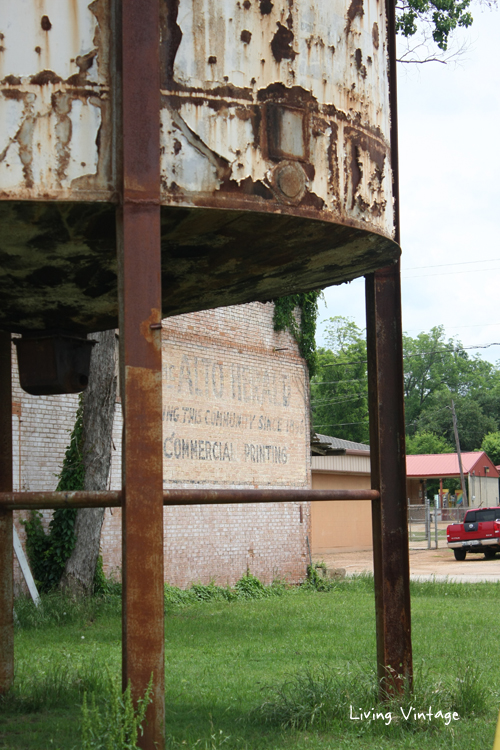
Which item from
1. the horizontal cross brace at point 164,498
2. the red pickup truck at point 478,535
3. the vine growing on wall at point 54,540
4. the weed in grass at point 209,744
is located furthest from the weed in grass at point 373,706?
the red pickup truck at point 478,535

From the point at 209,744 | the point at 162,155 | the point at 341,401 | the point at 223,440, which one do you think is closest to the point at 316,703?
the point at 209,744

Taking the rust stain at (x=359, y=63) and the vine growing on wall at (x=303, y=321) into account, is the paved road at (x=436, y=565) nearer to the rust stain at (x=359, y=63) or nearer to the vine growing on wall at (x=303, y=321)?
the vine growing on wall at (x=303, y=321)

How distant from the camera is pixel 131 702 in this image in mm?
3682

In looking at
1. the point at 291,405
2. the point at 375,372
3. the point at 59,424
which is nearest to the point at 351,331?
the point at 291,405

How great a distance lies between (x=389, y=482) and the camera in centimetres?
564

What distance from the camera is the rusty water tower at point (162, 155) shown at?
387 centimetres

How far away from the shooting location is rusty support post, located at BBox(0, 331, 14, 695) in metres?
6.23

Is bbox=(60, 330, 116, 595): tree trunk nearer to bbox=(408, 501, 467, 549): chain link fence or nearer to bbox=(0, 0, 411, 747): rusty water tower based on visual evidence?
bbox=(0, 0, 411, 747): rusty water tower

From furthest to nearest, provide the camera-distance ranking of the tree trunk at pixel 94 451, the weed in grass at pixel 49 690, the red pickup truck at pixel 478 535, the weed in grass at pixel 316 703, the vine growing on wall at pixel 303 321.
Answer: the red pickup truck at pixel 478 535
the vine growing on wall at pixel 303 321
the tree trunk at pixel 94 451
the weed in grass at pixel 49 690
the weed in grass at pixel 316 703

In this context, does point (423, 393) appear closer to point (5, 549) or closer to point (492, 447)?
point (492, 447)

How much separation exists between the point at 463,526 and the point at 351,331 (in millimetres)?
46985

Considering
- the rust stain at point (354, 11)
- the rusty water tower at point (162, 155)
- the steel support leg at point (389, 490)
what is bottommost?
the steel support leg at point (389, 490)

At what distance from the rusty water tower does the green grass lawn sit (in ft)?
5.63

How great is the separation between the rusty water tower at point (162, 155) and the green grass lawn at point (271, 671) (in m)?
1.72
